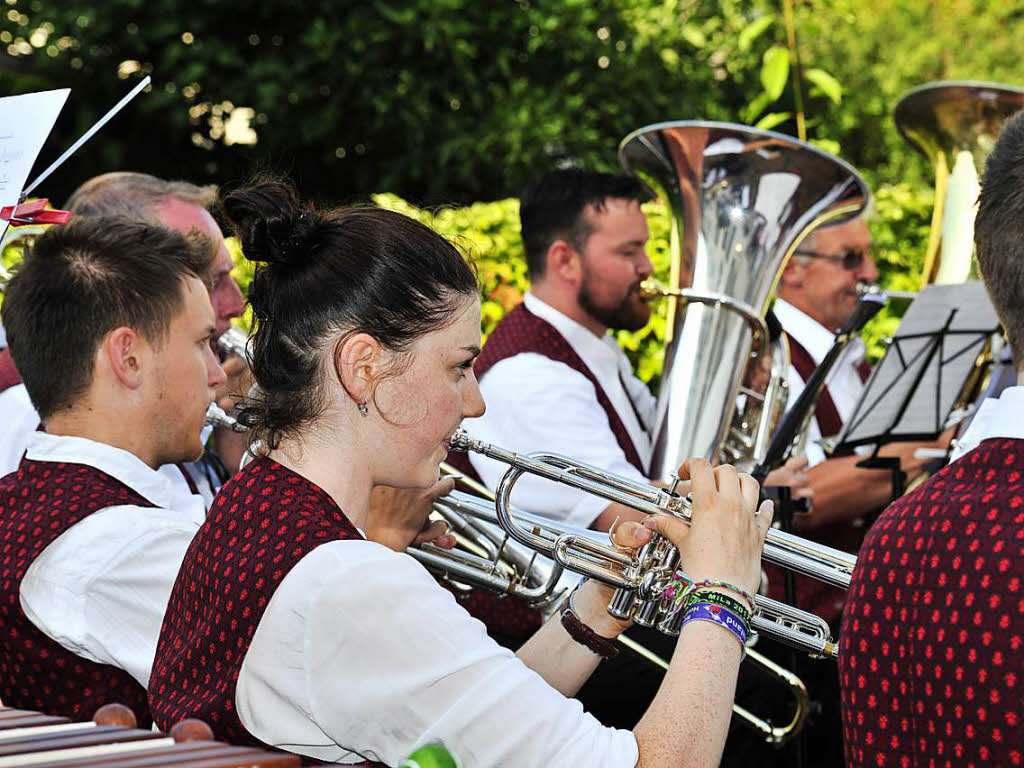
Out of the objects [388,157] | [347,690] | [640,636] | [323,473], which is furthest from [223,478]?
[388,157]

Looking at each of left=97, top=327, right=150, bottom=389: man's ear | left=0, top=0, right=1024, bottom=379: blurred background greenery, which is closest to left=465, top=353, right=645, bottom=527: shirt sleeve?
left=97, top=327, right=150, bottom=389: man's ear

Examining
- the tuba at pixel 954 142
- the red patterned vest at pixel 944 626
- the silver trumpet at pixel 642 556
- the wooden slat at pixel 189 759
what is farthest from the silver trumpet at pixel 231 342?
the tuba at pixel 954 142

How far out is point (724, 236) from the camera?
3867mm

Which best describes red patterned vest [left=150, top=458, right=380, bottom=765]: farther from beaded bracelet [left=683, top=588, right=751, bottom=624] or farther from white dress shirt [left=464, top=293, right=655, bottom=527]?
white dress shirt [left=464, top=293, right=655, bottom=527]

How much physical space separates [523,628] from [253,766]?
2.34 meters

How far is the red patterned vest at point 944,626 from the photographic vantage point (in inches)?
60.7

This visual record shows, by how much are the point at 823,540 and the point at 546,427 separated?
1155 millimetres

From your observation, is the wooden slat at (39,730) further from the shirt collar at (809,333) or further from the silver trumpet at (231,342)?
the shirt collar at (809,333)

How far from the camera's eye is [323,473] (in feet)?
5.68

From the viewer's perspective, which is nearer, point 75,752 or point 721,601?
point 75,752

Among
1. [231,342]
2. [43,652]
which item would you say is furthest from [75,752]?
[231,342]

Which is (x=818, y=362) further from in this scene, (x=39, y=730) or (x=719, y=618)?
(x=39, y=730)

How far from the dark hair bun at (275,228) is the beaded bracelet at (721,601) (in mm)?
691

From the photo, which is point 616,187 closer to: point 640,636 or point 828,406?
point 828,406
